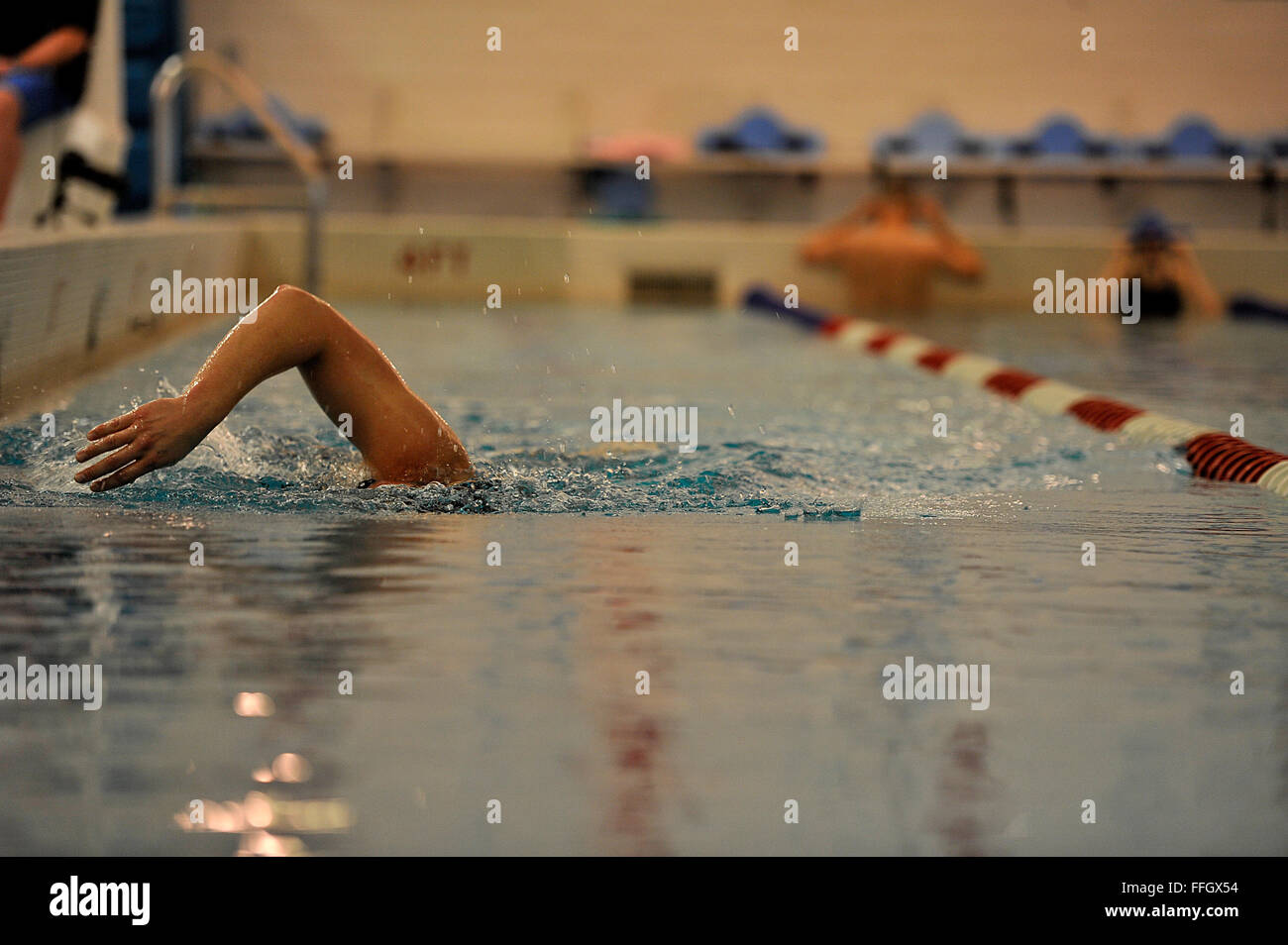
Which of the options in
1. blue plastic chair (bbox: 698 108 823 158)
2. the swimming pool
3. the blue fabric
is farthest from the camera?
blue plastic chair (bbox: 698 108 823 158)

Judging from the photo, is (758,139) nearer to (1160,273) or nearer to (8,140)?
(1160,273)

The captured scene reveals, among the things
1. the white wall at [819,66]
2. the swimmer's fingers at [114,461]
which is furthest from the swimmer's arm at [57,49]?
the white wall at [819,66]

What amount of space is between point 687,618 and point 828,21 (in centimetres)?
1379

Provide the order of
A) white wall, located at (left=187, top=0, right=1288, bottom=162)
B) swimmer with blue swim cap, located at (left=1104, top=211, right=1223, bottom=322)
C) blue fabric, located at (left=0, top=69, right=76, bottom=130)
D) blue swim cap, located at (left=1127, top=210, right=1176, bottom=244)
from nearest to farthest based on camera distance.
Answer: blue fabric, located at (left=0, top=69, right=76, bottom=130) → blue swim cap, located at (left=1127, top=210, right=1176, bottom=244) → swimmer with blue swim cap, located at (left=1104, top=211, right=1223, bottom=322) → white wall, located at (left=187, top=0, right=1288, bottom=162)

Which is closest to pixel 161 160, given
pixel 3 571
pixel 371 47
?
pixel 371 47

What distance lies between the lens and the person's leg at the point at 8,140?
6766 millimetres

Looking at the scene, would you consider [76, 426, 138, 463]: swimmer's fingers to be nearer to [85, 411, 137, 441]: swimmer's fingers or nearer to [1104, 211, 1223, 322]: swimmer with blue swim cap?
[85, 411, 137, 441]: swimmer's fingers

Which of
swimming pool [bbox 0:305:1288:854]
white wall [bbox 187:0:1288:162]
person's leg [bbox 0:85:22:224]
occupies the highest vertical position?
white wall [bbox 187:0:1288:162]

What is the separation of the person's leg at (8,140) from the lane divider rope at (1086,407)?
149 inches

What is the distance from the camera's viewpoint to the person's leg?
6766 millimetres

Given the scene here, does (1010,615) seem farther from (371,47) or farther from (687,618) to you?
(371,47)

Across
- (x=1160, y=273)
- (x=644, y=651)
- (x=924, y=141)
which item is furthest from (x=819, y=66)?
(x=644, y=651)

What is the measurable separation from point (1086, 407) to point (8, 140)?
439cm

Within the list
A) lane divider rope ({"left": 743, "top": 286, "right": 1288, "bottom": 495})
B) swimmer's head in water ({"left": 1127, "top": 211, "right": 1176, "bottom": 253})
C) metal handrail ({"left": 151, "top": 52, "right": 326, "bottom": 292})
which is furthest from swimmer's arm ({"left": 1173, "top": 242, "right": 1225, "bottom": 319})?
metal handrail ({"left": 151, "top": 52, "right": 326, "bottom": 292})
